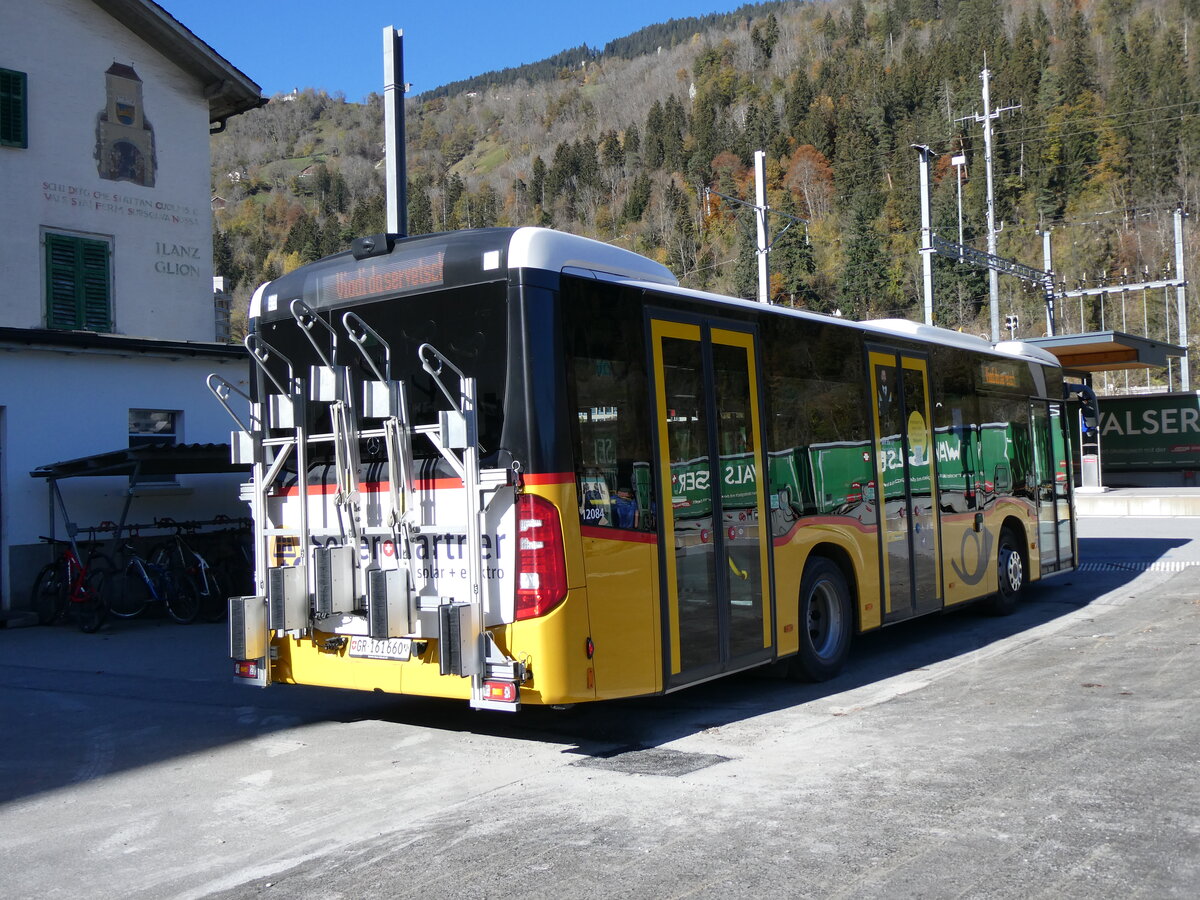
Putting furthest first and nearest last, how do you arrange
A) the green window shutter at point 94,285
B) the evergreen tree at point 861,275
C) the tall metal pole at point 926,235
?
the evergreen tree at point 861,275 → the tall metal pole at point 926,235 → the green window shutter at point 94,285

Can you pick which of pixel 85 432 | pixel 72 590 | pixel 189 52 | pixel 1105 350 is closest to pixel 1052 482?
pixel 72 590

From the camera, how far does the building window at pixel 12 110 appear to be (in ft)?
60.8

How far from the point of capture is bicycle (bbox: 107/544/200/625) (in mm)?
14086

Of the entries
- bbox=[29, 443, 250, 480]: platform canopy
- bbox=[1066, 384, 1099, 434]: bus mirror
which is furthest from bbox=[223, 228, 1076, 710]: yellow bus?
bbox=[1066, 384, 1099, 434]: bus mirror

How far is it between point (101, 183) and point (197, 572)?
882 cm

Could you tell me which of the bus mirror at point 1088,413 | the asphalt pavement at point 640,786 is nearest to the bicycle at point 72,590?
the asphalt pavement at point 640,786

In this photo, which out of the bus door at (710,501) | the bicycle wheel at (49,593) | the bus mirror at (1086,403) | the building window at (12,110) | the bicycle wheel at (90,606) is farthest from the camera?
the building window at (12,110)

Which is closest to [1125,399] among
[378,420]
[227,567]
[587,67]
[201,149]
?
[201,149]

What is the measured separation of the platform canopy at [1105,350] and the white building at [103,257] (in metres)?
20.1

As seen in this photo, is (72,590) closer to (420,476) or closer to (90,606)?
(90,606)

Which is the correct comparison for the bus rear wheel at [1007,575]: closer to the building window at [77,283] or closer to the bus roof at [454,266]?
the bus roof at [454,266]

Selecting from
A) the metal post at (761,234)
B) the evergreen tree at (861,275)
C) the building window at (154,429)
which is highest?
the evergreen tree at (861,275)

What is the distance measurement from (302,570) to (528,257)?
8.41 ft

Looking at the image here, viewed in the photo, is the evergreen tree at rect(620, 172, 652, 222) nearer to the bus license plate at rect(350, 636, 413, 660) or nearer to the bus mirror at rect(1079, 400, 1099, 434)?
the bus mirror at rect(1079, 400, 1099, 434)
